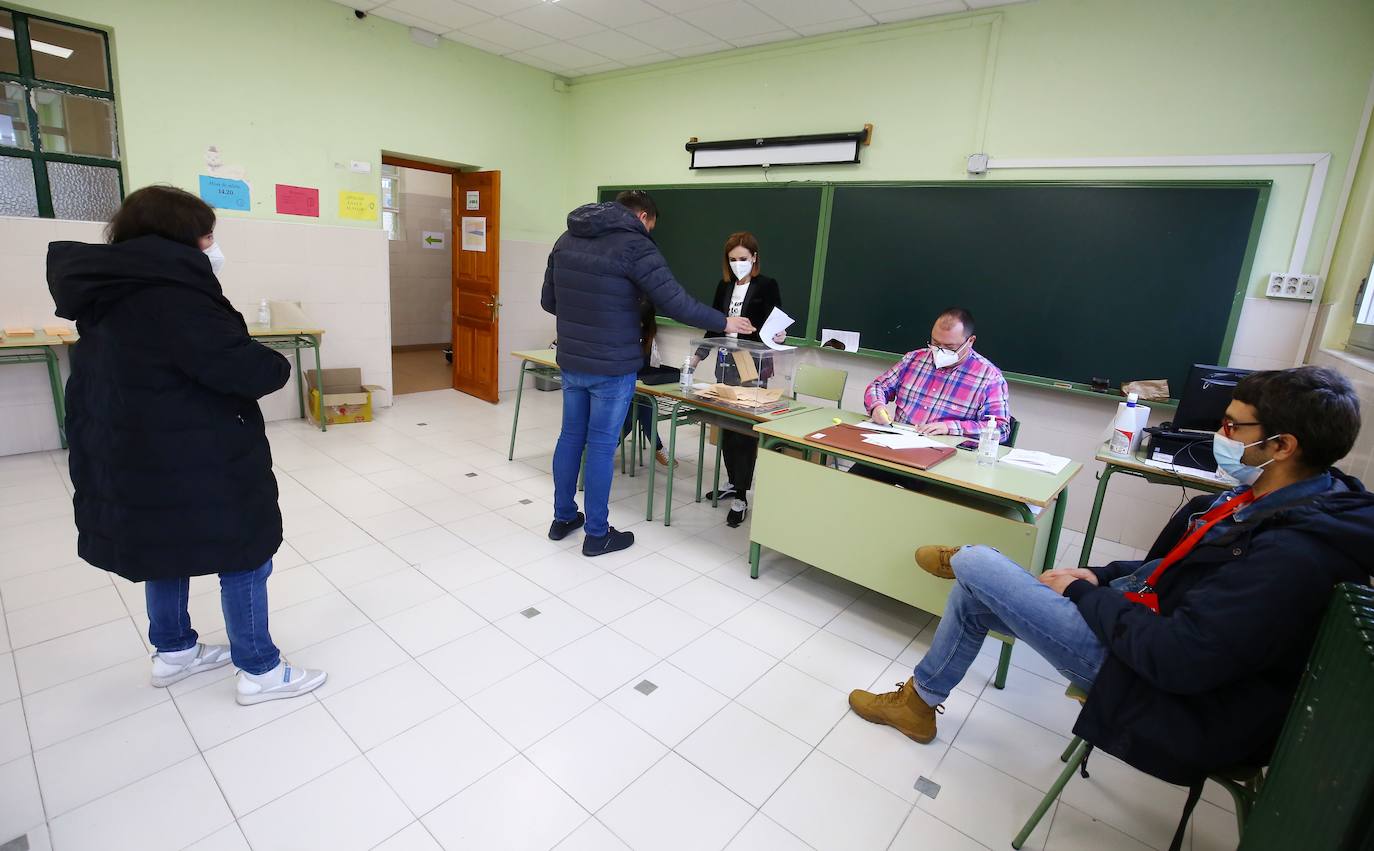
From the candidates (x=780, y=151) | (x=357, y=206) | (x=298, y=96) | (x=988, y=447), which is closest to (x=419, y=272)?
(x=357, y=206)

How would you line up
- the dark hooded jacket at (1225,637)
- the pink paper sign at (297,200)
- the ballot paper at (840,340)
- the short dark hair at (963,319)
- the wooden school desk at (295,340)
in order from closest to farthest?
1. the dark hooded jacket at (1225,637)
2. the short dark hair at (963,319)
3. the wooden school desk at (295,340)
4. the ballot paper at (840,340)
5. the pink paper sign at (297,200)

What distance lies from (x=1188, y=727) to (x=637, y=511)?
9.16 ft

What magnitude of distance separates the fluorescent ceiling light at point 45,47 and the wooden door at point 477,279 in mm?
2676

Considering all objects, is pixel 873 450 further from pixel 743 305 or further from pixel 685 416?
pixel 743 305

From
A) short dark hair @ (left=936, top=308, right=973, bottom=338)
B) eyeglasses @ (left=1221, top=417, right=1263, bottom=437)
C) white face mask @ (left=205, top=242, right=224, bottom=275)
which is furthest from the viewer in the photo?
short dark hair @ (left=936, top=308, right=973, bottom=338)

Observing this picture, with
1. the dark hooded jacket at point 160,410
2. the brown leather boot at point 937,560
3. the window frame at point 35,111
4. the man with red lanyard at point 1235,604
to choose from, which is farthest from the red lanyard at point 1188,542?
the window frame at point 35,111

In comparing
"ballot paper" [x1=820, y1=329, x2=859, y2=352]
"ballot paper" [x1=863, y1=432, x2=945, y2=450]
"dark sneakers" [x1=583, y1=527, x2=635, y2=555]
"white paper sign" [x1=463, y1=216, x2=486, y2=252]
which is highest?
"white paper sign" [x1=463, y1=216, x2=486, y2=252]

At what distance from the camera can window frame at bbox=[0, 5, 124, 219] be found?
375 cm

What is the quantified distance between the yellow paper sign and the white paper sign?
0.93 meters

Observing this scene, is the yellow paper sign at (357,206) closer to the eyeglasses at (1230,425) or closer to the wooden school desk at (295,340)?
the wooden school desk at (295,340)

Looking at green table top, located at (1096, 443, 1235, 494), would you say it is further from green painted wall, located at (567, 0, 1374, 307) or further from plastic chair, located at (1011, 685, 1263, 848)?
green painted wall, located at (567, 0, 1374, 307)

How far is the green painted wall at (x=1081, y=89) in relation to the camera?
10.2ft

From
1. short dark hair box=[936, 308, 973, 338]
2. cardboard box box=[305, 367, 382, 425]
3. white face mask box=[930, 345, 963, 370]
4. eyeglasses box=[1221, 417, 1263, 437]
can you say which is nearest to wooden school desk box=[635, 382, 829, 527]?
white face mask box=[930, 345, 963, 370]

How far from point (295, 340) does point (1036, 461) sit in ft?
16.0
